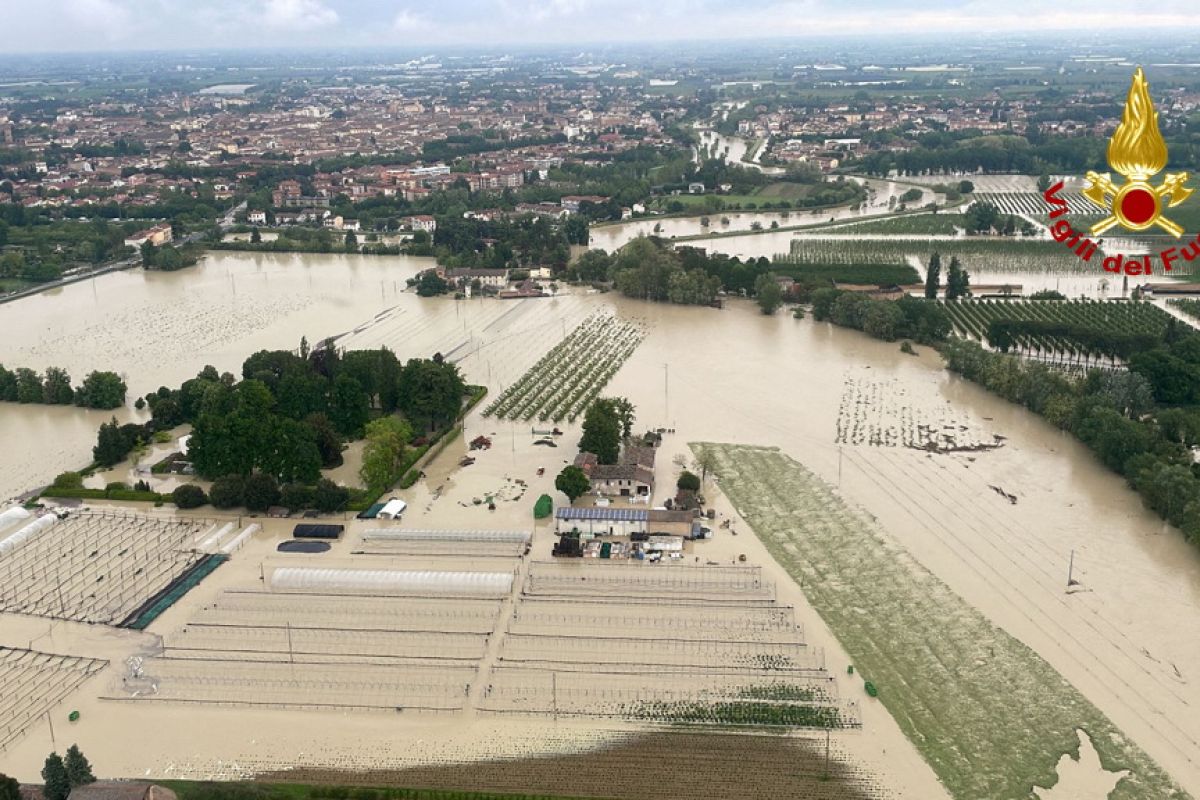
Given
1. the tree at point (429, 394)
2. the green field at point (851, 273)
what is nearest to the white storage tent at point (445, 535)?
the tree at point (429, 394)

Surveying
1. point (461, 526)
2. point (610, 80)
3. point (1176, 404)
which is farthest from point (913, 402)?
point (610, 80)

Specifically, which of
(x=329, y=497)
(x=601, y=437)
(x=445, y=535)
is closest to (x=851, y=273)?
(x=601, y=437)

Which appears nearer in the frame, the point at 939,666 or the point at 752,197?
the point at 939,666

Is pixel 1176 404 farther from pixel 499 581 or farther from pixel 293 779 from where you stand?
pixel 293 779

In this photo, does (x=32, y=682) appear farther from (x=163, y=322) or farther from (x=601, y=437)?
(x=163, y=322)

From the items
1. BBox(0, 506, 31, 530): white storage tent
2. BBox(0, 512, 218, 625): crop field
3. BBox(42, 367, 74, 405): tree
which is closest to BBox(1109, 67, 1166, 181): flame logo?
BBox(0, 512, 218, 625): crop field

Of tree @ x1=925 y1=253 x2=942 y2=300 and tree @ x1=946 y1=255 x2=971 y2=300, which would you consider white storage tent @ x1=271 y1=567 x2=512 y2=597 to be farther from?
tree @ x1=946 y1=255 x2=971 y2=300
